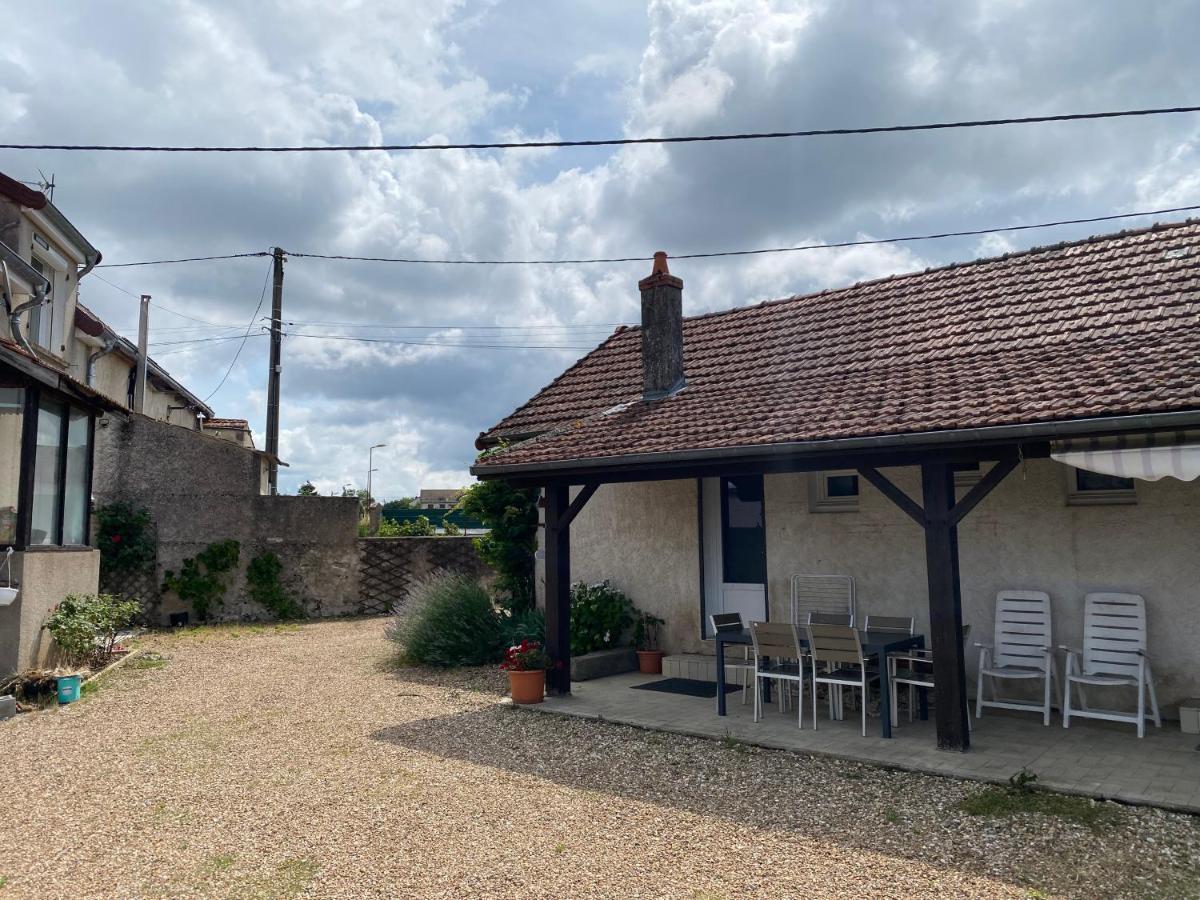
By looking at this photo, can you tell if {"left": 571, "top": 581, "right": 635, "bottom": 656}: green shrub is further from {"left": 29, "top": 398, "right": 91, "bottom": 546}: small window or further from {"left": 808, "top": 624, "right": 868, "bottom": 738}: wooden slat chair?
{"left": 29, "top": 398, "right": 91, "bottom": 546}: small window

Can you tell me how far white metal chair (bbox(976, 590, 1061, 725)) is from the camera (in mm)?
7336

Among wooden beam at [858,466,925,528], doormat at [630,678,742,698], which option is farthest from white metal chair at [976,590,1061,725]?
doormat at [630,678,742,698]

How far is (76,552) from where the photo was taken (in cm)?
1041

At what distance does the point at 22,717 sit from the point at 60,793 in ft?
10.1

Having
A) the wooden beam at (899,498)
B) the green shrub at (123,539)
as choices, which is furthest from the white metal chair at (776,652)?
the green shrub at (123,539)

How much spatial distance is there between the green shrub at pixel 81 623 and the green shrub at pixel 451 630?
351 cm

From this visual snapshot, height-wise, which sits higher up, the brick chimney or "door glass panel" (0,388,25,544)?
the brick chimney

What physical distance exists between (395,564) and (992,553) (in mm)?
13082

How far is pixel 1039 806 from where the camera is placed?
5.14 meters

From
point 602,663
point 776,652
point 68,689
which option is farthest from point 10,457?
point 776,652

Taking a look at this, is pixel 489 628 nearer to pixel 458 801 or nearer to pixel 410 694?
pixel 410 694

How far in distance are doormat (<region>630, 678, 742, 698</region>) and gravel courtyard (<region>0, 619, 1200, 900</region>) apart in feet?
4.93

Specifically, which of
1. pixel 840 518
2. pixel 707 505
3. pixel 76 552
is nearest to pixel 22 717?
pixel 76 552

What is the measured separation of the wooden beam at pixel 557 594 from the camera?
28.7ft
